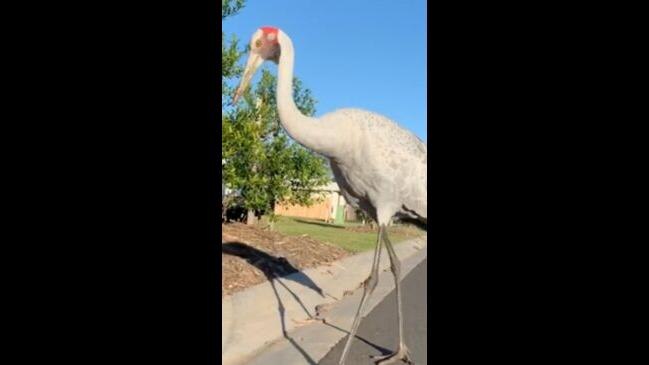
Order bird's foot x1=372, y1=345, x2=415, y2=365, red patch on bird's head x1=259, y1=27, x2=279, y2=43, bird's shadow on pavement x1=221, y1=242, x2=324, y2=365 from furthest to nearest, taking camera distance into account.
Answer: bird's shadow on pavement x1=221, y1=242, x2=324, y2=365 → bird's foot x1=372, y1=345, x2=415, y2=365 → red patch on bird's head x1=259, y1=27, x2=279, y2=43

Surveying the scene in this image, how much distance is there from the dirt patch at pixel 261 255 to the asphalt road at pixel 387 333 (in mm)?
1590

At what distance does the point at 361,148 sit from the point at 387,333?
255 centimetres

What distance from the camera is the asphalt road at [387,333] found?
430 centimetres

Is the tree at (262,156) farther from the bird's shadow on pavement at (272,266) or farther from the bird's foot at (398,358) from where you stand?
the bird's foot at (398,358)

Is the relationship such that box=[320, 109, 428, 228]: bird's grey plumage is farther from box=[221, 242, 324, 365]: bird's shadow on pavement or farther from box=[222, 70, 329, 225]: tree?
box=[222, 70, 329, 225]: tree

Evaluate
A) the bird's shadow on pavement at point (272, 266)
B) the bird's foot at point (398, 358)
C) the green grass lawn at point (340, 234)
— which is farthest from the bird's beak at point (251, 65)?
the green grass lawn at point (340, 234)

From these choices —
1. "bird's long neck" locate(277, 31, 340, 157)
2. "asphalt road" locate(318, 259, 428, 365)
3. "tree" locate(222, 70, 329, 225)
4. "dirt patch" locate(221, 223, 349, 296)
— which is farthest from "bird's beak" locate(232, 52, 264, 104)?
"tree" locate(222, 70, 329, 225)

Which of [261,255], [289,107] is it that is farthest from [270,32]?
[261,255]

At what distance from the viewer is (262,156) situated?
10828 mm

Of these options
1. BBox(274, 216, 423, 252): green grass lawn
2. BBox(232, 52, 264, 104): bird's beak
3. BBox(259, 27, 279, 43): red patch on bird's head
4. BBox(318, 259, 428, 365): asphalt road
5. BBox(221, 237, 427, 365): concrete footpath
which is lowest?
BBox(318, 259, 428, 365): asphalt road

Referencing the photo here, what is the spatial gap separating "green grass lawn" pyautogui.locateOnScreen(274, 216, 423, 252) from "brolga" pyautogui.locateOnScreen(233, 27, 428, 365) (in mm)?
9263

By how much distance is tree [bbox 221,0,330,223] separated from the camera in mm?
8453
